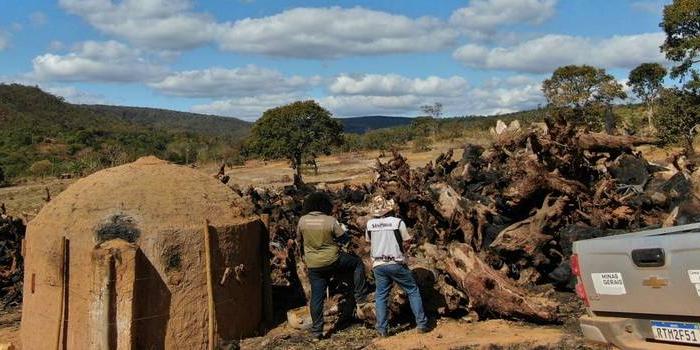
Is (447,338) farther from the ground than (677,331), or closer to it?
closer to it

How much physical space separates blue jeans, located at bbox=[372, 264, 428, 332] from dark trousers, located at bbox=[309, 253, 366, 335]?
42 cm

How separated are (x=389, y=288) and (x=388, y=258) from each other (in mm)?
489

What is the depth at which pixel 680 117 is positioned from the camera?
1105 inches

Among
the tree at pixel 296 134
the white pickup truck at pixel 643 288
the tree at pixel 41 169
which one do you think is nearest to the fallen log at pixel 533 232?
the white pickup truck at pixel 643 288

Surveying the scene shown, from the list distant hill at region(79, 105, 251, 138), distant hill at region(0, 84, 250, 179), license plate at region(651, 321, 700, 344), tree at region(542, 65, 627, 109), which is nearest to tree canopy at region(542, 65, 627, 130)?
tree at region(542, 65, 627, 109)

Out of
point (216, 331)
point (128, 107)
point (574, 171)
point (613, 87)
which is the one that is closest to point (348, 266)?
point (216, 331)

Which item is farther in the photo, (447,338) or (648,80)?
(648,80)

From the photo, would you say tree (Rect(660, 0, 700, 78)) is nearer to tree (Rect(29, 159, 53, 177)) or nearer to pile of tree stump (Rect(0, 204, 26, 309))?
pile of tree stump (Rect(0, 204, 26, 309))

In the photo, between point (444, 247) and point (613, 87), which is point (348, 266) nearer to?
point (444, 247)

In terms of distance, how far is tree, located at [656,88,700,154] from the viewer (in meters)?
27.6

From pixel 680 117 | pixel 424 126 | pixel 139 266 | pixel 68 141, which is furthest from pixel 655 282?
pixel 68 141

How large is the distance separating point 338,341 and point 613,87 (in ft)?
121

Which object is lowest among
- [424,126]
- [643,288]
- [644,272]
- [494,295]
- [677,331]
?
[494,295]

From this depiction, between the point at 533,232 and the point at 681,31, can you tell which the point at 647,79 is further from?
the point at 533,232
